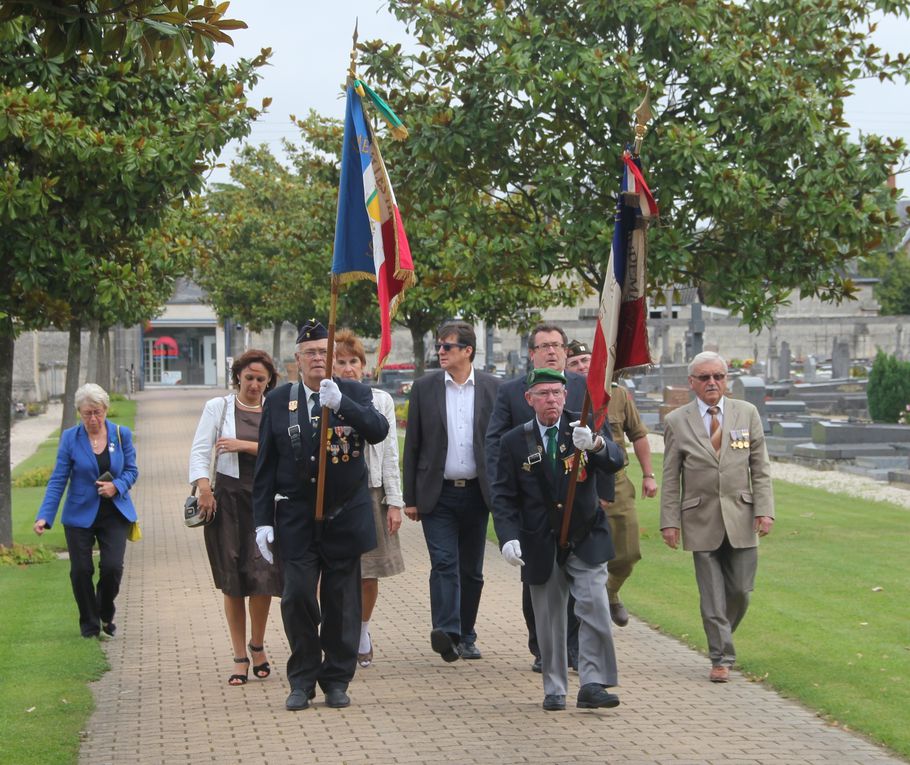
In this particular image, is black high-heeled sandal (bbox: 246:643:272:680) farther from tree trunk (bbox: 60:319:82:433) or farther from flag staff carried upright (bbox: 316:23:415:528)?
tree trunk (bbox: 60:319:82:433)

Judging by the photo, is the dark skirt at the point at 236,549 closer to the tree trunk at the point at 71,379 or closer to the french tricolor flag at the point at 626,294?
the french tricolor flag at the point at 626,294

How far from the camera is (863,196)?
46.8ft

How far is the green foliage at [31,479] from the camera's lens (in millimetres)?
23688

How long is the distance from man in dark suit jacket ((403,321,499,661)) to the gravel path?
429 inches

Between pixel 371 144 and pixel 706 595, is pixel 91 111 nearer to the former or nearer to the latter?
pixel 371 144

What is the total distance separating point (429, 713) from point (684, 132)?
7979 millimetres

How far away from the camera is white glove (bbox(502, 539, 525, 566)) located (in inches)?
276

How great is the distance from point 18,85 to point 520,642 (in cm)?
668

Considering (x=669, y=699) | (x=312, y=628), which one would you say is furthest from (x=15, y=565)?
(x=669, y=699)

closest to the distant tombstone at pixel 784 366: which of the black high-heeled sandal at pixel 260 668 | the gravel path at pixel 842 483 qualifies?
the gravel path at pixel 842 483

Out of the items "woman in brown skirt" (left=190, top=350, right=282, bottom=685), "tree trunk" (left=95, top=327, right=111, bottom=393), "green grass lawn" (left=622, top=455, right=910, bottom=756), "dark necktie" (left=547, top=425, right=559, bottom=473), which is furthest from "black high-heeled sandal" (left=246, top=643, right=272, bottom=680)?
"tree trunk" (left=95, top=327, right=111, bottom=393)

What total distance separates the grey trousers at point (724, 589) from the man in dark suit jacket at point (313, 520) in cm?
202

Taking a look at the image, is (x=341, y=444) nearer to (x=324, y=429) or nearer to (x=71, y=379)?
(x=324, y=429)

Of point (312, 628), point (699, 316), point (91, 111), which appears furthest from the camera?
point (699, 316)
